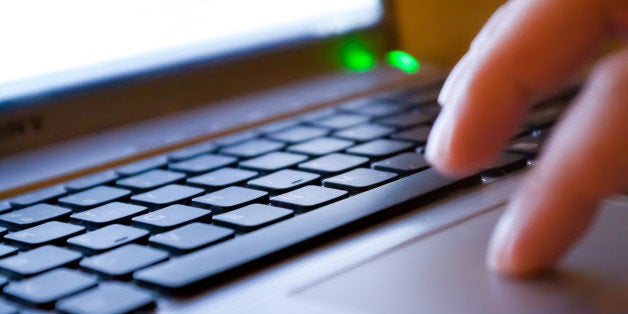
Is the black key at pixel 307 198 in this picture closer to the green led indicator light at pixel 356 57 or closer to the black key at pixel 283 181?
the black key at pixel 283 181

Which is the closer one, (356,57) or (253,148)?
(253,148)

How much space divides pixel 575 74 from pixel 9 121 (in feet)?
1.36

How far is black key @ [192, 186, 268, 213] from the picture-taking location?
1.51ft

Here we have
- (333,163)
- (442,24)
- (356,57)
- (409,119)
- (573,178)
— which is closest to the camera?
(573,178)

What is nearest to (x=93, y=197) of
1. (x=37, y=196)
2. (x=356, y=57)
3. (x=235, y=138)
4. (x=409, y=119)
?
(x=37, y=196)

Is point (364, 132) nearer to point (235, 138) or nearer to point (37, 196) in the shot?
point (235, 138)

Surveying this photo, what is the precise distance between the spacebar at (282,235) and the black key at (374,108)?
7.1 inches

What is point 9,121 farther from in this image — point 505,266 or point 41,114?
point 505,266

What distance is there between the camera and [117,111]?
26.5 inches

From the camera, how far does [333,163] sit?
1.73 feet

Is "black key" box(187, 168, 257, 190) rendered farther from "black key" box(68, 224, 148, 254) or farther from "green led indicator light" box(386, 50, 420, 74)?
"green led indicator light" box(386, 50, 420, 74)

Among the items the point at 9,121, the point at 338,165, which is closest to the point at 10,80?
the point at 9,121

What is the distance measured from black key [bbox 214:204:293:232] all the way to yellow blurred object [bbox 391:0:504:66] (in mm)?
483

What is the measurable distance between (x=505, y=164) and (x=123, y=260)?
23 cm
